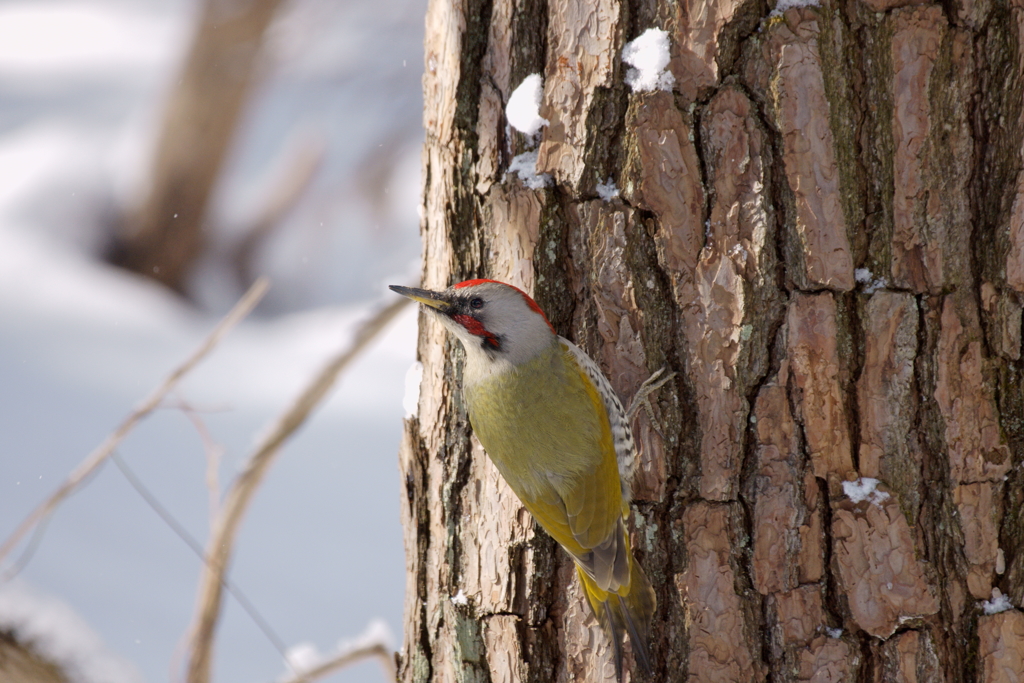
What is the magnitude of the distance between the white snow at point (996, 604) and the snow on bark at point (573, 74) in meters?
1.17

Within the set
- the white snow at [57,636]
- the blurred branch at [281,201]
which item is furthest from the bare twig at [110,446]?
the blurred branch at [281,201]

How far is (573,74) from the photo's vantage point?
1616 mm

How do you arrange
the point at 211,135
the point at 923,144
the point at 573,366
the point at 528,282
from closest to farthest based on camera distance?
the point at 923,144 → the point at 528,282 → the point at 573,366 → the point at 211,135

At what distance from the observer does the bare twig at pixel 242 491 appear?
267 centimetres

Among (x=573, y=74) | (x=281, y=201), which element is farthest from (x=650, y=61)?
(x=281, y=201)

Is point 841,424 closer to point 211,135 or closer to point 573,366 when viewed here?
point 573,366

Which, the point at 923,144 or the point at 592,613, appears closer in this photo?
the point at 923,144

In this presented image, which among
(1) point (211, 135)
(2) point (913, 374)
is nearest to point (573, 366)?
(2) point (913, 374)

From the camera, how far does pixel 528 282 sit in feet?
5.64

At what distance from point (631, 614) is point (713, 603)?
0.55ft

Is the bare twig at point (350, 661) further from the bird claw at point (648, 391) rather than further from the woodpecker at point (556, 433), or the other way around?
the bird claw at point (648, 391)

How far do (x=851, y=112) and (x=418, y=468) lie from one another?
1.24 metres

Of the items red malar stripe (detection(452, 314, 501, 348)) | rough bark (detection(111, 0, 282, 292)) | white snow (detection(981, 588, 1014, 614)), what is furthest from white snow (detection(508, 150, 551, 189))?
rough bark (detection(111, 0, 282, 292))

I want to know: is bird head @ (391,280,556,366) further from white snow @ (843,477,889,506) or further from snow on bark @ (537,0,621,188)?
white snow @ (843,477,889,506)
